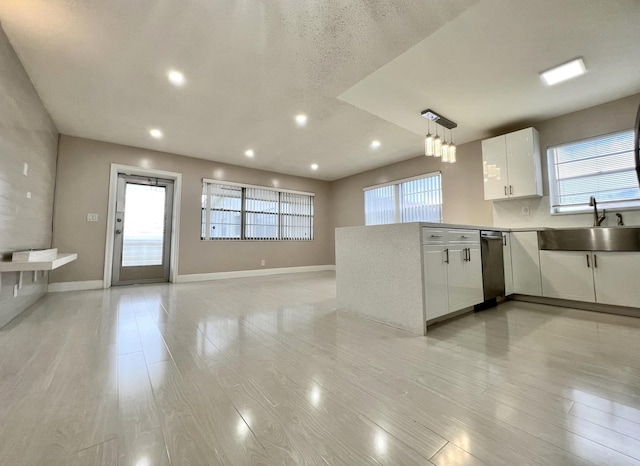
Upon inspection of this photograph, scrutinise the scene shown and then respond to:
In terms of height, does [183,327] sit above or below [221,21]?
below

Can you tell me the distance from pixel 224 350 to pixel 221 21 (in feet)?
8.34

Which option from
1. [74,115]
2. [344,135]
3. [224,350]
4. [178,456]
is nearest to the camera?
[178,456]

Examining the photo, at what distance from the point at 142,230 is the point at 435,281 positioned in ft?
16.8

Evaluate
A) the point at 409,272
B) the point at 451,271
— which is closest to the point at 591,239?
the point at 451,271

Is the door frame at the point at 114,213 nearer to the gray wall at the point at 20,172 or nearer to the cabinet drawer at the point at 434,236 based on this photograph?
the gray wall at the point at 20,172

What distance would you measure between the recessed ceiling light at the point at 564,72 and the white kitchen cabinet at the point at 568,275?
1900 millimetres

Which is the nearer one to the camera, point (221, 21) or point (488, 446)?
point (488, 446)

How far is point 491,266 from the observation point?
300 centimetres

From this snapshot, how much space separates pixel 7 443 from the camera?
93cm

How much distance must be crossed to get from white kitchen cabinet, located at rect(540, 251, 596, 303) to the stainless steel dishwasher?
0.47 m

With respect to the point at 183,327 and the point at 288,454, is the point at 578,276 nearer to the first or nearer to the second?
the point at 288,454

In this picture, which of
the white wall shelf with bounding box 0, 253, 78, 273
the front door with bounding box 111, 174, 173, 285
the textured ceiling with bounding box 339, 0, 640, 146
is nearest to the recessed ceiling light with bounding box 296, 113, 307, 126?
the textured ceiling with bounding box 339, 0, 640, 146

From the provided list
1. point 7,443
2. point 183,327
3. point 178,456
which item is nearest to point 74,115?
point 183,327

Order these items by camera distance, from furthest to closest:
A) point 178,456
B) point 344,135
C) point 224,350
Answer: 1. point 344,135
2. point 224,350
3. point 178,456
